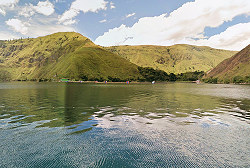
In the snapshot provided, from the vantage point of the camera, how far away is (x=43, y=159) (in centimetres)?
1219

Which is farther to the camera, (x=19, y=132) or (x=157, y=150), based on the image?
(x=19, y=132)

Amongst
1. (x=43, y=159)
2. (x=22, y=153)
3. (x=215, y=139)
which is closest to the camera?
(x=43, y=159)

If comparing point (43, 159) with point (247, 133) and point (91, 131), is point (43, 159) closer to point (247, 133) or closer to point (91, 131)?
point (91, 131)

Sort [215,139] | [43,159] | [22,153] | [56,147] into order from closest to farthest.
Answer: [43,159] → [22,153] → [56,147] → [215,139]

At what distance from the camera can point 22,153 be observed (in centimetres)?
1304

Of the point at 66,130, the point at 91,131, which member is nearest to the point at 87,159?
the point at 91,131

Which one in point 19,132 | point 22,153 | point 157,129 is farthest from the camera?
point 157,129

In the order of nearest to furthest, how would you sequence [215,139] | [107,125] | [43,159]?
[43,159], [215,139], [107,125]

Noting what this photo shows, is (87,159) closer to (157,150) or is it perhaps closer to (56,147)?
(56,147)

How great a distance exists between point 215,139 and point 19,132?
68.9ft

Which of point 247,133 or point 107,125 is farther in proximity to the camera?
point 107,125

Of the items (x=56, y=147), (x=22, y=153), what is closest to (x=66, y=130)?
(x=56, y=147)

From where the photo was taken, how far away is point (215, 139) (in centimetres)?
1673

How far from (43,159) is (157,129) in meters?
12.6
